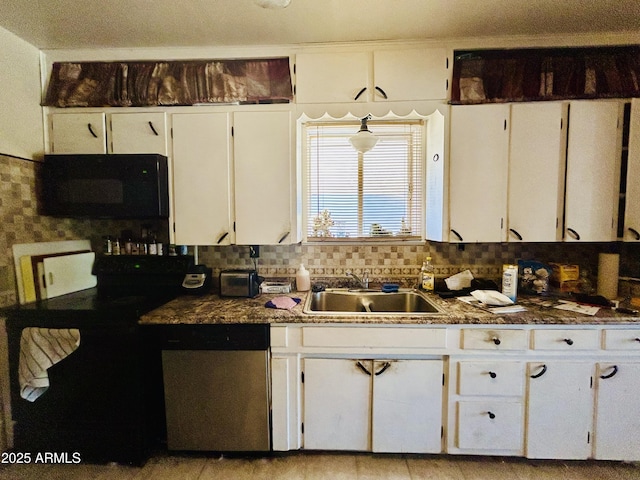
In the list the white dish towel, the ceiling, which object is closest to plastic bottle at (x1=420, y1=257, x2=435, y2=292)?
the ceiling

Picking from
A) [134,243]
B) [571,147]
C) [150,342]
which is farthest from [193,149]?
[571,147]

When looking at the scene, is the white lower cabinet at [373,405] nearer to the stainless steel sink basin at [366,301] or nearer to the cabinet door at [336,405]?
the cabinet door at [336,405]

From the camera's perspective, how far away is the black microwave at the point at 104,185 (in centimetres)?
176

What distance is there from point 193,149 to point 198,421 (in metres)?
1.70

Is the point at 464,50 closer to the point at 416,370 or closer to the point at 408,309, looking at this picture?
the point at 408,309

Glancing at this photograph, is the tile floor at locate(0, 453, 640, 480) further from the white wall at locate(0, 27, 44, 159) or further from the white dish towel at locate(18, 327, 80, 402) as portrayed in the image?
the white wall at locate(0, 27, 44, 159)

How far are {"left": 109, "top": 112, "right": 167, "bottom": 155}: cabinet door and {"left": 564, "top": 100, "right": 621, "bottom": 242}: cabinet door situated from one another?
2670 mm

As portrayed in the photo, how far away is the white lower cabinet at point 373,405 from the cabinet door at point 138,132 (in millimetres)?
1733

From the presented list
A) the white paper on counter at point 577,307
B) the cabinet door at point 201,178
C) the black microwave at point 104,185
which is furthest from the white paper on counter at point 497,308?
the black microwave at point 104,185

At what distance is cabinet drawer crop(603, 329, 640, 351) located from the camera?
1488 millimetres

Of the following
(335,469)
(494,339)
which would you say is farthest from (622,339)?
(335,469)

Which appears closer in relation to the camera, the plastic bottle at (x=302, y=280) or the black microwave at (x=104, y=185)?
the black microwave at (x=104, y=185)

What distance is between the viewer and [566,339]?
1501 mm

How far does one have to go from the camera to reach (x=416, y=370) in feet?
5.14
